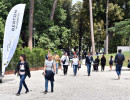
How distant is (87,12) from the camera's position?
55.6m

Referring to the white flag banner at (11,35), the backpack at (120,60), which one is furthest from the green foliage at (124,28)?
the white flag banner at (11,35)

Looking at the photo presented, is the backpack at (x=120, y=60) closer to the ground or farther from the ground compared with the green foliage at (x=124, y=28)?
closer to the ground

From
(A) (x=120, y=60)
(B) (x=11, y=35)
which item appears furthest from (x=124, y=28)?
(B) (x=11, y=35)

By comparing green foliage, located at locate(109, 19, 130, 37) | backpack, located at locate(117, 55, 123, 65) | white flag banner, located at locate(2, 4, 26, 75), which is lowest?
backpack, located at locate(117, 55, 123, 65)

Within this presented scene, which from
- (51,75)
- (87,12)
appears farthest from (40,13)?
(51,75)

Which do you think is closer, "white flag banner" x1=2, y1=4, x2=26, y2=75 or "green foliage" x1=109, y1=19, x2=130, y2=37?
"white flag banner" x1=2, y1=4, x2=26, y2=75

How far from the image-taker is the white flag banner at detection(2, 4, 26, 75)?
55.3 ft

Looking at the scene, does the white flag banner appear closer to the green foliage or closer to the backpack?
the backpack

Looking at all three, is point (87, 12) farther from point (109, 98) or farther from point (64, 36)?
point (109, 98)

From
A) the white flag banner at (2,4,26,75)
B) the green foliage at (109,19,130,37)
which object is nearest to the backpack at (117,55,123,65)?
the white flag banner at (2,4,26,75)

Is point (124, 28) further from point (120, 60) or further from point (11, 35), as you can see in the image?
point (11, 35)

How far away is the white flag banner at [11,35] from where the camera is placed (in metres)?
16.9

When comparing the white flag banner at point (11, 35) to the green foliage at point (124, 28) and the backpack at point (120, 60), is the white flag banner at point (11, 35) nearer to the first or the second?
the backpack at point (120, 60)

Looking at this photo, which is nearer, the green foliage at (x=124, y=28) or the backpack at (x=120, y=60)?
the backpack at (x=120, y=60)
